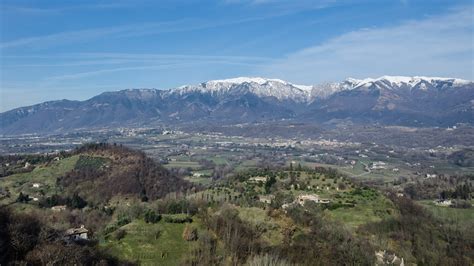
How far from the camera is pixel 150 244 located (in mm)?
57531

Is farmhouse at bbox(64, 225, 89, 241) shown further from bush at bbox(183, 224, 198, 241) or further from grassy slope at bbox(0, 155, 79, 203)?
grassy slope at bbox(0, 155, 79, 203)

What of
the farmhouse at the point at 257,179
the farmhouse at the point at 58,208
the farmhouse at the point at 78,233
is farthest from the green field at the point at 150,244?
the farmhouse at the point at 257,179

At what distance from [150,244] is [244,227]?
36.8ft

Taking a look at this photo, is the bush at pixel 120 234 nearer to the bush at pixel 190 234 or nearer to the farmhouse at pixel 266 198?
the bush at pixel 190 234

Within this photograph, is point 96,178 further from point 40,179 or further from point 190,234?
point 190,234

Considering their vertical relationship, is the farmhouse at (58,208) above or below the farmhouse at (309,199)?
below

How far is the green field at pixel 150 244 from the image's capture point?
53328 mm

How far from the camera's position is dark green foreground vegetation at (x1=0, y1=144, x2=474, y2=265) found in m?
50.2

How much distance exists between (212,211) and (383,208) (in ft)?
99.0

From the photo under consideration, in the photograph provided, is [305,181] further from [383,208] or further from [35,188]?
[35,188]

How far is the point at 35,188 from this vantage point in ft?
377

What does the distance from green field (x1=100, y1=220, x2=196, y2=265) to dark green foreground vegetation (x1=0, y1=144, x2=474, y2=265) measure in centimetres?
11

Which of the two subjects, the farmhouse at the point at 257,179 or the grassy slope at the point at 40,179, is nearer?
the farmhouse at the point at 257,179

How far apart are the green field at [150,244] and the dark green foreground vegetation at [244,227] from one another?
11cm
